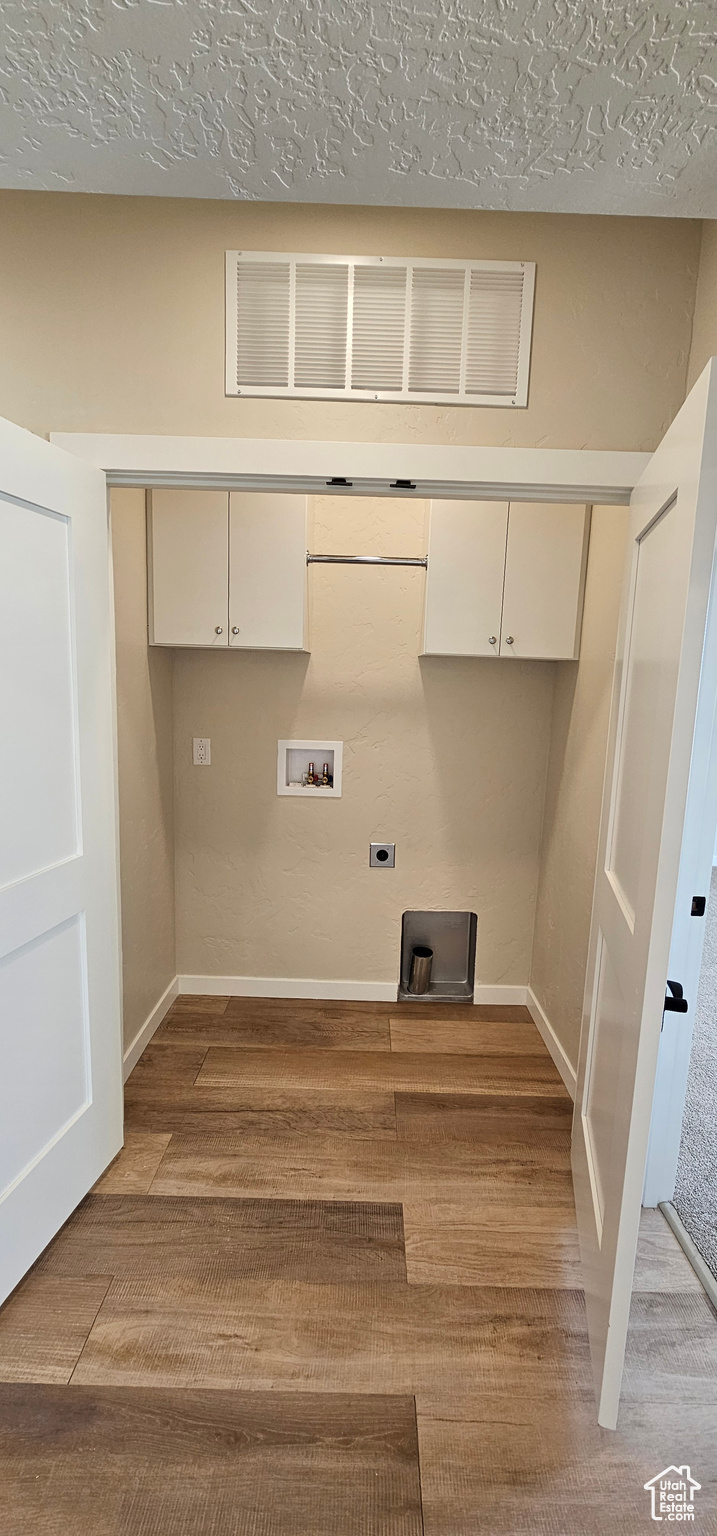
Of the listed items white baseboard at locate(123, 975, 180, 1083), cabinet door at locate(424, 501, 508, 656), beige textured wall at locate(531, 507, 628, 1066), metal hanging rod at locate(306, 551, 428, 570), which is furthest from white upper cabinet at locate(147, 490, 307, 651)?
white baseboard at locate(123, 975, 180, 1083)

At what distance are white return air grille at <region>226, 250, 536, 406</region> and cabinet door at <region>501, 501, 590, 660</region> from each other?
98 centimetres

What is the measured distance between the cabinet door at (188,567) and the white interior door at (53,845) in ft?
2.60

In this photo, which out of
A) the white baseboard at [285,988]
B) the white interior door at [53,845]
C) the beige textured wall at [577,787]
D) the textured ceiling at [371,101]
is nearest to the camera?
the textured ceiling at [371,101]

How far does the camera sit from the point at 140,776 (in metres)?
2.85

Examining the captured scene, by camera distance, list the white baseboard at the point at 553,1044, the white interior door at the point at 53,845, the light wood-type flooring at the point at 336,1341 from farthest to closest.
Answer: the white baseboard at the point at 553,1044, the white interior door at the point at 53,845, the light wood-type flooring at the point at 336,1341

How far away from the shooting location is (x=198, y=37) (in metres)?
0.99

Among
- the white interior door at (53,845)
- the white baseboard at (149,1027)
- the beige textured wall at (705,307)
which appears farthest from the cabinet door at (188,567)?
the beige textured wall at (705,307)

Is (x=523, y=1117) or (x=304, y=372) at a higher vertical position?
(x=304, y=372)

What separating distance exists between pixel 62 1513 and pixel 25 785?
1.34 meters

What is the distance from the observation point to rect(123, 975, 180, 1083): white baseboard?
2754 mm

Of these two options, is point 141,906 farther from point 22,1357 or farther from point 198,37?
point 198,37

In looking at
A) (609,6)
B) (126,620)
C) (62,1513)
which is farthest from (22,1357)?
(609,6)

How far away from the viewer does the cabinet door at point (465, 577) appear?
2889mm

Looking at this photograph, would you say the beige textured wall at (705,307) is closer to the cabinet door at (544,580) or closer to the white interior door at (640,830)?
the white interior door at (640,830)
